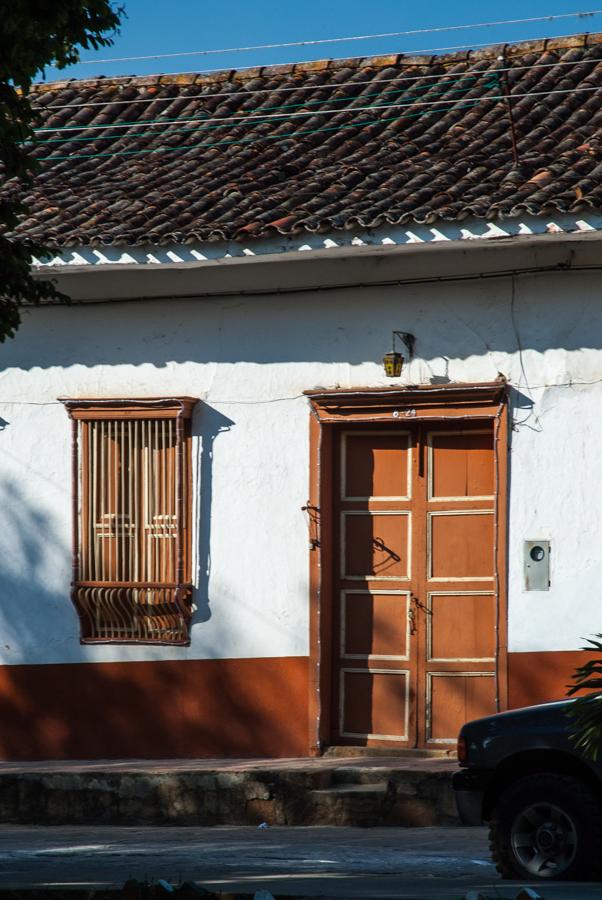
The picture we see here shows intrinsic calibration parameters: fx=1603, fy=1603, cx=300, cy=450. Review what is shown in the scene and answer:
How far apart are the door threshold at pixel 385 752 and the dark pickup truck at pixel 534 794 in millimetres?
3386

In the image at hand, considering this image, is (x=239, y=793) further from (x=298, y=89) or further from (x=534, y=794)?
(x=298, y=89)

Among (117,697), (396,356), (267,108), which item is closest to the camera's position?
(396,356)

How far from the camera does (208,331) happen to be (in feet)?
40.7

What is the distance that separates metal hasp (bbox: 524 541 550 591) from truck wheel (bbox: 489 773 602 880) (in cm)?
329

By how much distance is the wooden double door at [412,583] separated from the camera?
1186 cm

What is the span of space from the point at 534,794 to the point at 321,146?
699cm

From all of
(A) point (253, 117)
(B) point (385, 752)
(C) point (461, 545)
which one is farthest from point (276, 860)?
(A) point (253, 117)

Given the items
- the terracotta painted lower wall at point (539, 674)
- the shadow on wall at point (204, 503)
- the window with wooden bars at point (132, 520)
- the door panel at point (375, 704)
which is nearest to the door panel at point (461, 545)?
the terracotta painted lower wall at point (539, 674)

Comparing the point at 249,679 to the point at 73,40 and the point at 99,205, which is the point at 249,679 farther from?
the point at 73,40

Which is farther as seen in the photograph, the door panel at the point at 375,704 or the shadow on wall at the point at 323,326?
the door panel at the point at 375,704

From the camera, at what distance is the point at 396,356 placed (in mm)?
11742

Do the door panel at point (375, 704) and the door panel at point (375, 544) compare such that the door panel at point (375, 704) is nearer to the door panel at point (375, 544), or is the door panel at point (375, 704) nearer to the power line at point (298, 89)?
the door panel at point (375, 544)

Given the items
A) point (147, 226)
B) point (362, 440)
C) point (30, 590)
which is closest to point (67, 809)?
point (30, 590)

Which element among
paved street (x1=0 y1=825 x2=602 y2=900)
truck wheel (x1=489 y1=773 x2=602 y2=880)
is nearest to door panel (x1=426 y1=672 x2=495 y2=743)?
paved street (x1=0 y1=825 x2=602 y2=900)
